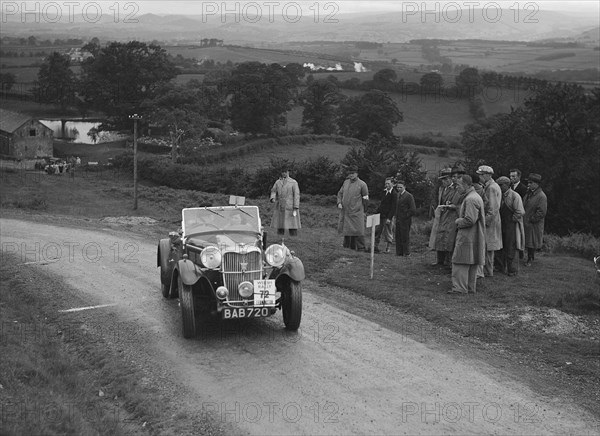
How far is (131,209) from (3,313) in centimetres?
2054

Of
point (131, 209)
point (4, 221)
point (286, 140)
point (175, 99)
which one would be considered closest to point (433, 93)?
point (286, 140)

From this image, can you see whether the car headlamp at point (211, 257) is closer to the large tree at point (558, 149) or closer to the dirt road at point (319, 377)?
the dirt road at point (319, 377)

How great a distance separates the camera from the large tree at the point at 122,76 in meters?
86.5

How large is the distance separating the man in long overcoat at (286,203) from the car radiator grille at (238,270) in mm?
8365

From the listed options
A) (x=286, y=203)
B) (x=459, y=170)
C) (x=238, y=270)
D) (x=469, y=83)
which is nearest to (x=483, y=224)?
(x=459, y=170)

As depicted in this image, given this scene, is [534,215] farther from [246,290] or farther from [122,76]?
[122,76]

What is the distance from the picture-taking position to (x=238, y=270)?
36.4 ft

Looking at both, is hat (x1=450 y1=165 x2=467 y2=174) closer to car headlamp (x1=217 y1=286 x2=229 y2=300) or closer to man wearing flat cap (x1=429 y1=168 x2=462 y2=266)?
man wearing flat cap (x1=429 y1=168 x2=462 y2=266)

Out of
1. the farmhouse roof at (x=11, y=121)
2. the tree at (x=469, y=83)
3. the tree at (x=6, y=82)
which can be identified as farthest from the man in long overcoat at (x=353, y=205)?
the tree at (x=6, y=82)

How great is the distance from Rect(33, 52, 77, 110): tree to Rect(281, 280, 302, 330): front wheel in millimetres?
94324

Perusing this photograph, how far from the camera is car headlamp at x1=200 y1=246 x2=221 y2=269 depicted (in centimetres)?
1110

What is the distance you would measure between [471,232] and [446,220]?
1753mm

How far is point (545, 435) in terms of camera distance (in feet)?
26.4

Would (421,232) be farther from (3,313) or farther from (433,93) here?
(433,93)
